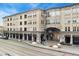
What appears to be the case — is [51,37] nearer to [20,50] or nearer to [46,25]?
[46,25]

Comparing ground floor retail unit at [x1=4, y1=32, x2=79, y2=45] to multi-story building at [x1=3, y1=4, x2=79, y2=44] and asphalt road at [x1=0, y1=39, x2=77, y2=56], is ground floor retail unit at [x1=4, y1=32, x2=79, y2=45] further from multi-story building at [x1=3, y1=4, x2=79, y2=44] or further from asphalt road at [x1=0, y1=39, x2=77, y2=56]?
asphalt road at [x1=0, y1=39, x2=77, y2=56]

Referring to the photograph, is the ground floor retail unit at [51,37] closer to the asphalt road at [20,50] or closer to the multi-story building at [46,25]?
the multi-story building at [46,25]

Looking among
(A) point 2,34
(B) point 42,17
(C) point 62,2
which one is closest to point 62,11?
(C) point 62,2

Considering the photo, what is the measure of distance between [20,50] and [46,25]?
1020 mm

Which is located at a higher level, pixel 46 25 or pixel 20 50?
pixel 46 25

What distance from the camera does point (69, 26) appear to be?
348 cm

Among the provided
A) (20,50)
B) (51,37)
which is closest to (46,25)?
(51,37)

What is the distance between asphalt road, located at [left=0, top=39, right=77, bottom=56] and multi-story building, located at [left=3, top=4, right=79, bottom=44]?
0.21m

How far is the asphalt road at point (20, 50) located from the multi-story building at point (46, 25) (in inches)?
8.3

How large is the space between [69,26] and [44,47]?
0.90 metres

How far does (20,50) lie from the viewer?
3.61 metres

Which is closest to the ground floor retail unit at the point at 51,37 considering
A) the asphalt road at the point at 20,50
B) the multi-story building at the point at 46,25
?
the multi-story building at the point at 46,25

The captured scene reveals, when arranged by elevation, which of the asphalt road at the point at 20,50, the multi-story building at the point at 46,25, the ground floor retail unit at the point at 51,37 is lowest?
the asphalt road at the point at 20,50

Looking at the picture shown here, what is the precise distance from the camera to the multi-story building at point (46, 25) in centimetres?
344
